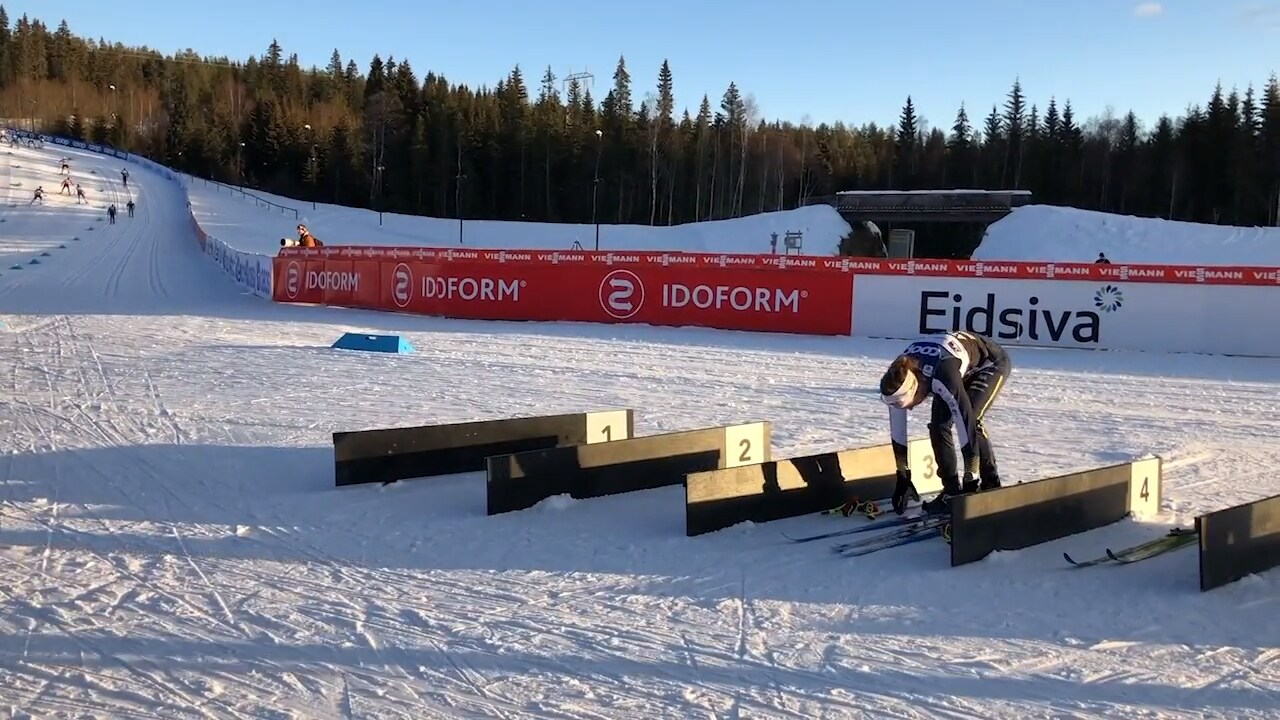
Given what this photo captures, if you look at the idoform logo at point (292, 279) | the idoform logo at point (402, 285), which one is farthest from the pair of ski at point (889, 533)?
the idoform logo at point (292, 279)

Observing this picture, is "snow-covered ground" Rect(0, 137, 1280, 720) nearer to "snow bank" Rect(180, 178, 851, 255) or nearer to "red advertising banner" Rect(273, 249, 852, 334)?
"red advertising banner" Rect(273, 249, 852, 334)

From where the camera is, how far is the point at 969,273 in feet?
61.1

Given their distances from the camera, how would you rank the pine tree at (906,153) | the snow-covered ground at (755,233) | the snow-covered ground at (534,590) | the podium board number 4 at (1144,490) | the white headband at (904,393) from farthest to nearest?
the pine tree at (906,153), the snow-covered ground at (755,233), the podium board number 4 at (1144,490), the white headband at (904,393), the snow-covered ground at (534,590)

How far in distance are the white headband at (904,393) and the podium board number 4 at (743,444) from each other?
2.09 m

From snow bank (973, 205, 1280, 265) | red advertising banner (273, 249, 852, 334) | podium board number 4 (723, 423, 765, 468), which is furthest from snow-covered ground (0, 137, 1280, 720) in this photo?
snow bank (973, 205, 1280, 265)

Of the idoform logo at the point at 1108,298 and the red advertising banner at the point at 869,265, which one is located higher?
the red advertising banner at the point at 869,265

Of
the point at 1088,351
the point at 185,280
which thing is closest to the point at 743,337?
the point at 1088,351

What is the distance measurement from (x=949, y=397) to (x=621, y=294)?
14.8m

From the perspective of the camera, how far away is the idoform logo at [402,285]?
22.5 m

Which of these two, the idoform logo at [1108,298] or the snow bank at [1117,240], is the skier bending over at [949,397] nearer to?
the idoform logo at [1108,298]

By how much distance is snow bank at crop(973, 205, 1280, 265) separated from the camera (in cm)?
4144

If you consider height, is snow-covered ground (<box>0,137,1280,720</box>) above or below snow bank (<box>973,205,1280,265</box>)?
below

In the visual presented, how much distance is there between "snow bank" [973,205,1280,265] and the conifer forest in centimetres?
1900

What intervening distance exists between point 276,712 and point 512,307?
17.8 metres
